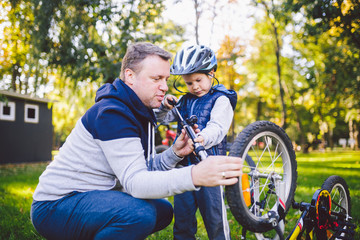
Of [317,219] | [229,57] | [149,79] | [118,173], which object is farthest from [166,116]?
[229,57]

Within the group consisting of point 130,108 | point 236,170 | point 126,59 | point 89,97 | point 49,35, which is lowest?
point 236,170

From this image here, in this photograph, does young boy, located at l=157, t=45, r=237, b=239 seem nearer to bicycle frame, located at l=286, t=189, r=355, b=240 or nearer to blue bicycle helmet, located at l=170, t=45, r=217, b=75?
blue bicycle helmet, located at l=170, t=45, r=217, b=75

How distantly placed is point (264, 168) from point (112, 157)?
4.42ft

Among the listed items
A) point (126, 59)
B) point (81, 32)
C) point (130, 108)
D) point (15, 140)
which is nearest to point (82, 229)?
point (130, 108)

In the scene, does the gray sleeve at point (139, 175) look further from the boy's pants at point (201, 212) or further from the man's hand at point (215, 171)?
the boy's pants at point (201, 212)

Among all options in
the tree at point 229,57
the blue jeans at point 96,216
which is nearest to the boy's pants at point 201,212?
the blue jeans at point 96,216

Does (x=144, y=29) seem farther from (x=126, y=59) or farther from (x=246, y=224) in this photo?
(x=246, y=224)

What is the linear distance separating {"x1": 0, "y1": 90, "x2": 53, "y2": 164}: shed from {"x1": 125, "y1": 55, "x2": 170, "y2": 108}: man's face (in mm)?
10981

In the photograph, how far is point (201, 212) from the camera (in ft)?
7.52

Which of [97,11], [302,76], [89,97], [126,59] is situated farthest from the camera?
[302,76]

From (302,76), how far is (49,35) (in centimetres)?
1819

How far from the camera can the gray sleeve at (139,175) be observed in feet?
4.44

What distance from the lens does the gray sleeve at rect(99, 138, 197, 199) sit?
1352 millimetres

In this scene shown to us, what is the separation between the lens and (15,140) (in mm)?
12812
